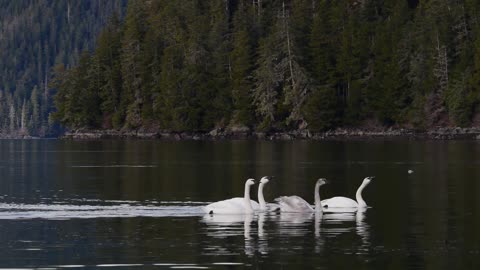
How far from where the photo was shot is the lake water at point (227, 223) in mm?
30422

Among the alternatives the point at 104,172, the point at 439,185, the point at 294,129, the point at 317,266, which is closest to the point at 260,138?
the point at 294,129

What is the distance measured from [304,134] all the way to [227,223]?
392 ft

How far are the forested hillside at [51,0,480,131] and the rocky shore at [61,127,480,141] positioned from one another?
1.15 m

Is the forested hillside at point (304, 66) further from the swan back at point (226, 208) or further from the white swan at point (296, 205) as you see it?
the swan back at point (226, 208)

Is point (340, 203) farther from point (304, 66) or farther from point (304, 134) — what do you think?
point (304, 66)

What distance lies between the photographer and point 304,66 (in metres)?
168

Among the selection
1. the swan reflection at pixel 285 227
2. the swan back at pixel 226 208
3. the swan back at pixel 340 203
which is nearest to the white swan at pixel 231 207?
the swan back at pixel 226 208

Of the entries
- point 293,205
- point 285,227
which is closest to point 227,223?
point 285,227

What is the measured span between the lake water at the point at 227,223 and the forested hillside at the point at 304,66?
7906 centimetres

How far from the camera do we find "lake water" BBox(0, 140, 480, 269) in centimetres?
3042

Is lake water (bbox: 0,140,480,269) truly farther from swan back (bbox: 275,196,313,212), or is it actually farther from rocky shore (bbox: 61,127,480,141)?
rocky shore (bbox: 61,127,480,141)

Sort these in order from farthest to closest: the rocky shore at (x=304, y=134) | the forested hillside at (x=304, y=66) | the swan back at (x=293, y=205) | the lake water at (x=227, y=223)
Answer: the forested hillside at (x=304, y=66) < the rocky shore at (x=304, y=134) < the swan back at (x=293, y=205) < the lake water at (x=227, y=223)

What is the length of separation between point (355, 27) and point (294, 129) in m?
17.6

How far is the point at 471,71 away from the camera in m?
147
